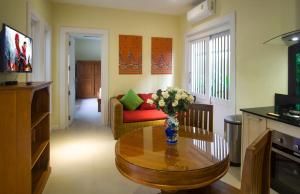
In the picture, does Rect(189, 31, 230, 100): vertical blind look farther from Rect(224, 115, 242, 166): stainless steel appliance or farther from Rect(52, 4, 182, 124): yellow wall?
Rect(224, 115, 242, 166): stainless steel appliance

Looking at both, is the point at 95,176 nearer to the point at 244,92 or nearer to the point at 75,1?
the point at 244,92

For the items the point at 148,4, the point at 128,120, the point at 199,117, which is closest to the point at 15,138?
the point at 199,117

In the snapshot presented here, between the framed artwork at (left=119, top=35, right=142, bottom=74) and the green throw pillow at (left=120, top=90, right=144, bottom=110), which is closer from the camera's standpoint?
the green throw pillow at (left=120, top=90, right=144, bottom=110)

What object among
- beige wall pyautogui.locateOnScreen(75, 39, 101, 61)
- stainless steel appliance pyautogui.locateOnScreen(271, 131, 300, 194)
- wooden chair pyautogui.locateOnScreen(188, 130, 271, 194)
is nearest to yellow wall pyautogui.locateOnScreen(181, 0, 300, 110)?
stainless steel appliance pyautogui.locateOnScreen(271, 131, 300, 194)

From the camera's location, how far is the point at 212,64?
14.6 feet

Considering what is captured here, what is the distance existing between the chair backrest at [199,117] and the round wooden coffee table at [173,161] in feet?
1.66

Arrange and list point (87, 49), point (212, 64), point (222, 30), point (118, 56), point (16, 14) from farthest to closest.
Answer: point (87, 49) < point (118, 56) < point (212, 64) < point (222, 30) < point (16, 14)

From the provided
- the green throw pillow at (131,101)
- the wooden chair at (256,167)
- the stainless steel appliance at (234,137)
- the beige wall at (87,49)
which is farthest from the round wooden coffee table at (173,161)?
the beige wall at (87,49)

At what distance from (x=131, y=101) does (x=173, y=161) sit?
343cm

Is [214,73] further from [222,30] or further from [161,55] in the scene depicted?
[161,55]

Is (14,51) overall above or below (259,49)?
below

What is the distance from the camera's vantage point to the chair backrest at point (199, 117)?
2484 millimetres

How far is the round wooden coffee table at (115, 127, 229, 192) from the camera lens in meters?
1.31

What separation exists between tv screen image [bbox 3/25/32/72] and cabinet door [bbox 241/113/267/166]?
2568 millimetres
